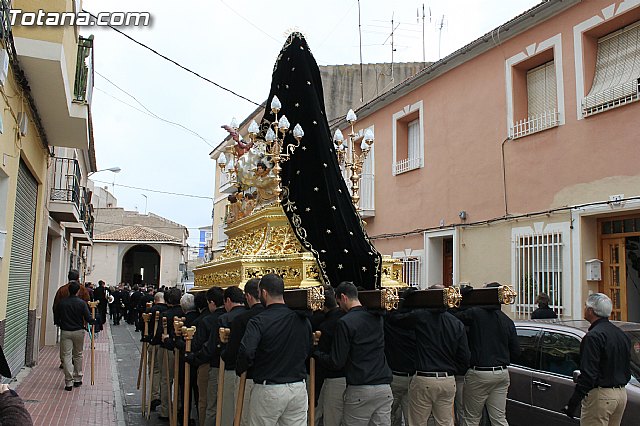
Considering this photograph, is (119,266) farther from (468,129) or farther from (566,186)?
(566,186)

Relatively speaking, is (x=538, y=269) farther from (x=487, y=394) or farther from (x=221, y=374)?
(x=221, y=374)

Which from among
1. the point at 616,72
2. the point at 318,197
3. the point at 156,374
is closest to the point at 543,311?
the point at 616,72

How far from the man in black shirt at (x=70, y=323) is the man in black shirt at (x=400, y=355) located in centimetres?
569

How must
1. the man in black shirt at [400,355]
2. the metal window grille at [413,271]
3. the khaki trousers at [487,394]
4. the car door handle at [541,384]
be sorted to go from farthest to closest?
the metal window grille at [413,271] → the car door handle at [541,384] → the man in black shirt at [400,355] → the khaki trousers at [487,394]

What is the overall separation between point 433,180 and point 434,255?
64.9 inches

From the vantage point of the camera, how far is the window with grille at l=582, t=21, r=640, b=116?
29.2 feet

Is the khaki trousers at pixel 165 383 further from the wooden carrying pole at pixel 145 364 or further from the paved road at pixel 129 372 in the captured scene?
the wooden carrying pole at pixel 145 364

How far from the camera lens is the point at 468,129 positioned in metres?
12.2

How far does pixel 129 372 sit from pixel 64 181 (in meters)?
5.85

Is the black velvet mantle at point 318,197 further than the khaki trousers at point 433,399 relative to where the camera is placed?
Yes

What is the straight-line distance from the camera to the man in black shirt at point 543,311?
8.89 m

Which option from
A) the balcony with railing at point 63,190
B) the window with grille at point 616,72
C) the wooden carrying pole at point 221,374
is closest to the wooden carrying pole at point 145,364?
the wooden carrying pole at point 221,374

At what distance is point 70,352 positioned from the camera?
32.7 feet

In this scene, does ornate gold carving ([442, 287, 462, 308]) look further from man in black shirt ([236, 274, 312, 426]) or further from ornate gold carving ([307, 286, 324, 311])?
man in black shirt ([236, 274, 312, 426])
